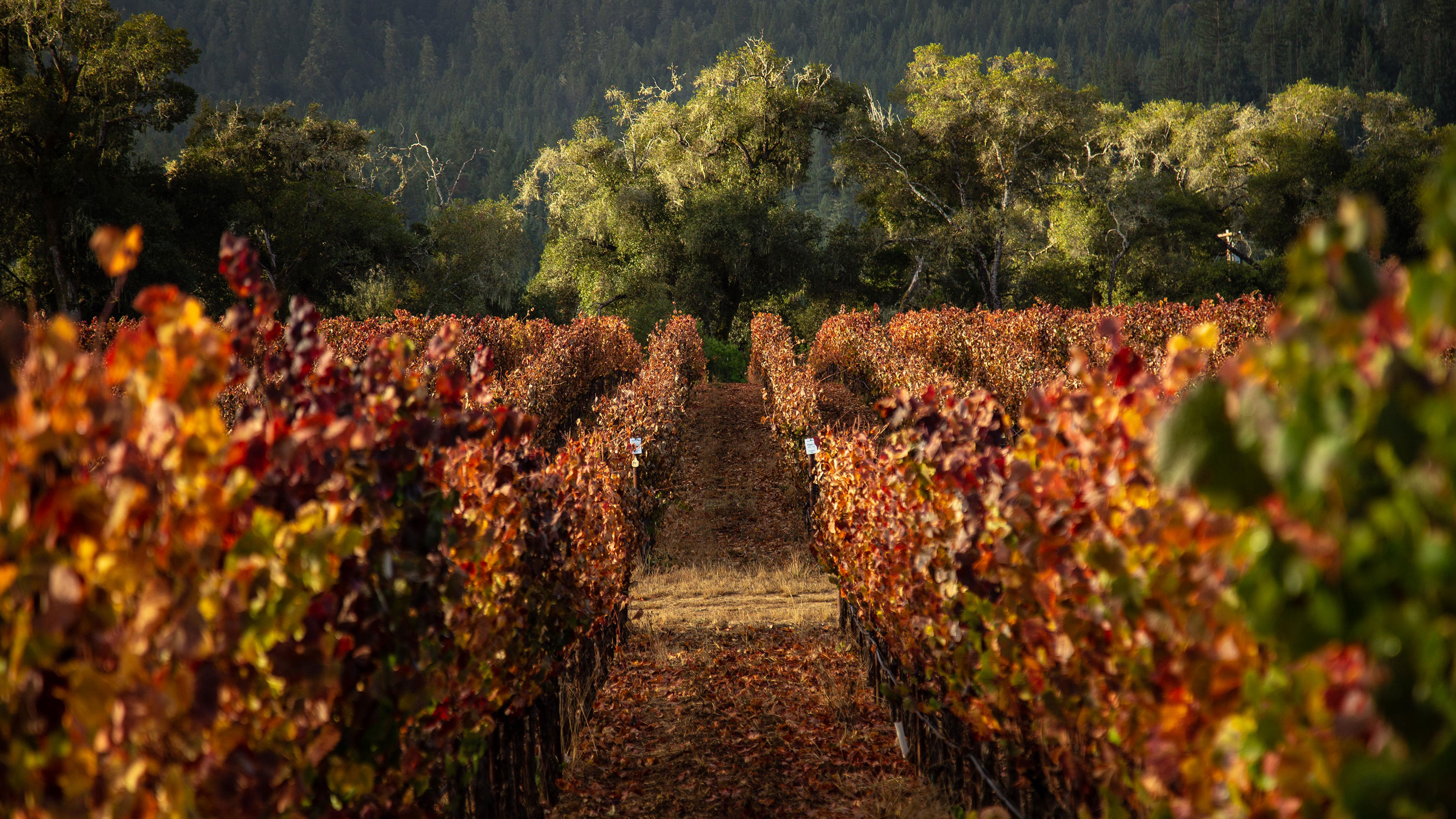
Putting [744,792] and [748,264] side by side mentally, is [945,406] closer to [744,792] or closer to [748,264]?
[744,792]

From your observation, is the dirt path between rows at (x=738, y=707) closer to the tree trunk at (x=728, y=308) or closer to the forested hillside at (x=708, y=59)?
the tree trunk at (x=728, y=308)

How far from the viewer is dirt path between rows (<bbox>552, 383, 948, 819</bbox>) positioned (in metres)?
5.28

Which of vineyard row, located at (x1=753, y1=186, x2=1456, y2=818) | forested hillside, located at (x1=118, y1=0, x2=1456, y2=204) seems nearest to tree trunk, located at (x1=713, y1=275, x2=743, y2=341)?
vineyard row, located at (x1=753, y1=186, x2=1456, y2=818)

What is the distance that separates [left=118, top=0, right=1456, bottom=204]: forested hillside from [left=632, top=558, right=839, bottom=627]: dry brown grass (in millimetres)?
79233

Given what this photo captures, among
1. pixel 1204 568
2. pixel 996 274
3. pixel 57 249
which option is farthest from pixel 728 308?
pixel 1204 568

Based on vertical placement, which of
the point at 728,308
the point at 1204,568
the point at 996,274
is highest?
the point at 996,274

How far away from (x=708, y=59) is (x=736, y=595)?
20053cm

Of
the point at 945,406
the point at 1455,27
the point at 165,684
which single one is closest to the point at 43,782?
the point at 165,684

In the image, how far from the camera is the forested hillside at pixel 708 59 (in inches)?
3873

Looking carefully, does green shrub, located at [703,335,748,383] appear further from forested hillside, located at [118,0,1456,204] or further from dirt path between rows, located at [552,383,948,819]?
forested hillside, located at [118,0,1456,204]

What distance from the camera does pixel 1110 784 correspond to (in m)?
2.62

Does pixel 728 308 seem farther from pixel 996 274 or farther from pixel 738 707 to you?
pixel 738 707

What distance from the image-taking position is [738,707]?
265 inches

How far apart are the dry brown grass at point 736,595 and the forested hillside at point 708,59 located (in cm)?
7923
